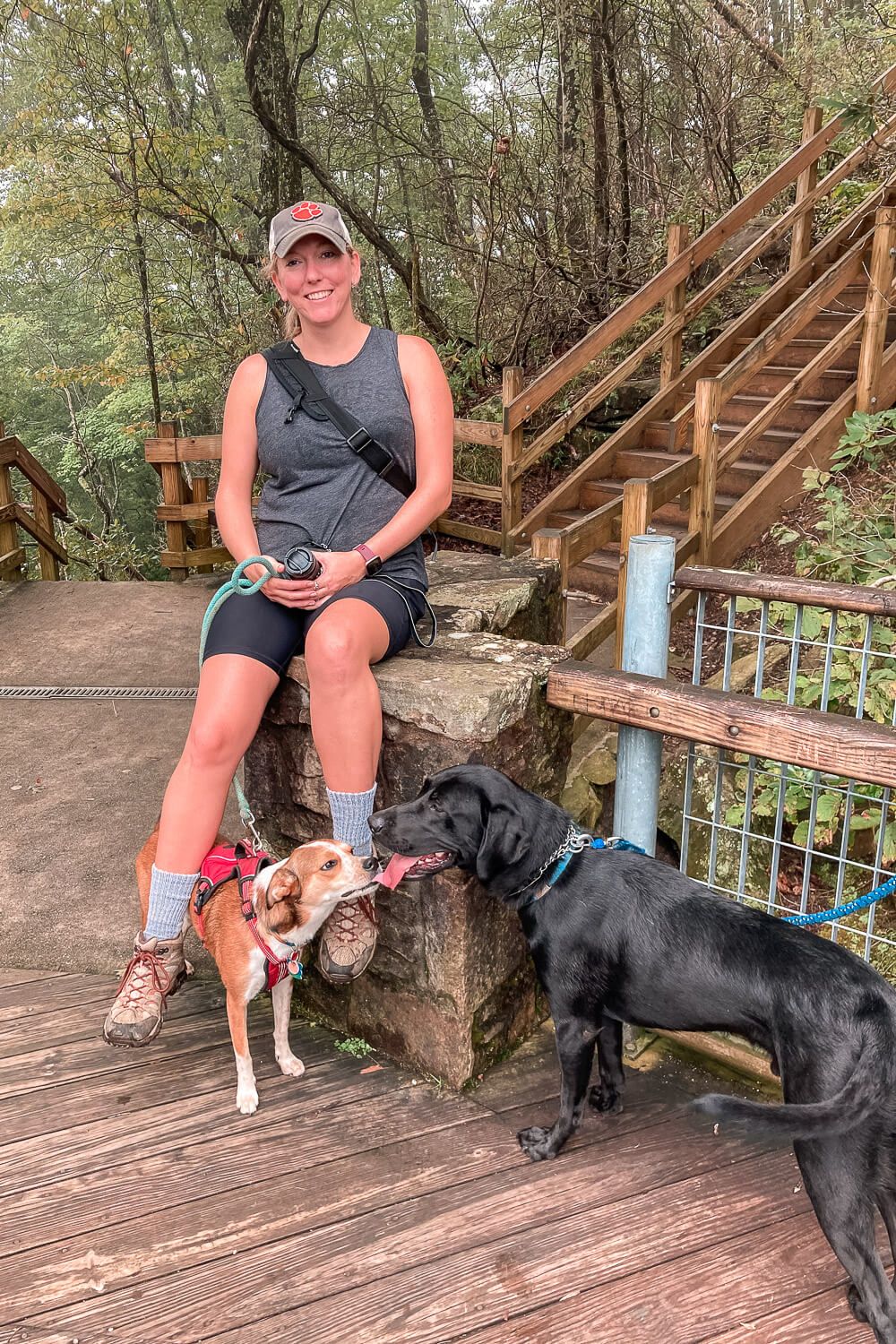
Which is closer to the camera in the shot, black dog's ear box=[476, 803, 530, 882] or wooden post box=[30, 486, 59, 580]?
black dog's ear box=[476, 803, 530, 882]

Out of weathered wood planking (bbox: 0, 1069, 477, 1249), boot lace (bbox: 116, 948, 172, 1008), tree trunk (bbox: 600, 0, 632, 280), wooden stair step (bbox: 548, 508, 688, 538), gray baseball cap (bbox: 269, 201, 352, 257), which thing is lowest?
weathered wood planking (bbox: 0, 1069, 477, 1249)

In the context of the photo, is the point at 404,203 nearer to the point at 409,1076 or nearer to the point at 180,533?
the point at 180,533

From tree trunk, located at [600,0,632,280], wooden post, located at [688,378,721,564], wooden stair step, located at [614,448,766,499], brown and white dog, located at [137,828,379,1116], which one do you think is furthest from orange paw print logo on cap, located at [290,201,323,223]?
tree trunk, located at [600,0,632,280]

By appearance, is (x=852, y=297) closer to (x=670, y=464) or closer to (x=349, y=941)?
(x=670, y=464)

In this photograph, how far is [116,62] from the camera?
10336mm

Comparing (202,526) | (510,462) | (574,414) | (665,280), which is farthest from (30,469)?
(665,280)

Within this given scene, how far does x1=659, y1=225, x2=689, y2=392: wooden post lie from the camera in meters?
7.50

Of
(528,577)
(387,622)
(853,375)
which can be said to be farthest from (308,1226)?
(853,375)

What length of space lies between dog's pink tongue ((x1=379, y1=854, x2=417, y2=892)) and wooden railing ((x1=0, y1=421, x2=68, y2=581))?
6.39 metres

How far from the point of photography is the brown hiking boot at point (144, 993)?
230 centimetres

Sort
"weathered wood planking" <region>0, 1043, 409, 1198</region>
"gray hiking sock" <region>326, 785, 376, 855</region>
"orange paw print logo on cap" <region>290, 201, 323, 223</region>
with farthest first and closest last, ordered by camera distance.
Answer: "orange paw print logo on cap" <region>290, 201, 323, 223</region>
"gray hiking sock" <region>326, 785, 376, 855</region>
"weathered wood planking" <region>0, 1043, 409, 1198</region>

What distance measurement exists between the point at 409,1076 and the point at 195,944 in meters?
1.00

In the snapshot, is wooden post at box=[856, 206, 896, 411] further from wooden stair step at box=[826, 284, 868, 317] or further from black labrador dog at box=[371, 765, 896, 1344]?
black labrador dog at box=[371, 765, 896, 1344]

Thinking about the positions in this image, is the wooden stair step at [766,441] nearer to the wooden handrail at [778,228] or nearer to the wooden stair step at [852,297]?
the wooden handrail at [778,228]
